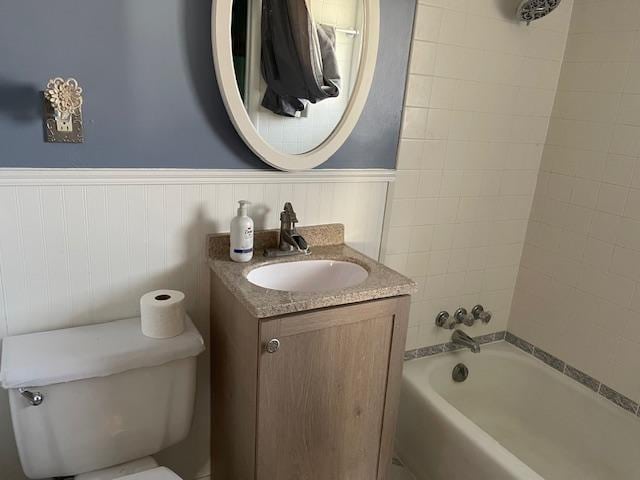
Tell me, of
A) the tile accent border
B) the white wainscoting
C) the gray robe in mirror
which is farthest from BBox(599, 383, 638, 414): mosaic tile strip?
the gray robe in mirror

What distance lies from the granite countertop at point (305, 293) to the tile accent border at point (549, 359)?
69 centimetres

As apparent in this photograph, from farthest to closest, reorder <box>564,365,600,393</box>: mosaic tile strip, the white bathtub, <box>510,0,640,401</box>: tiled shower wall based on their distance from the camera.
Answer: <box>564,365,600,393</box>: mosaic tile strip, <box>510,0,640,401</box>: tiled shower wall, the white bathtub

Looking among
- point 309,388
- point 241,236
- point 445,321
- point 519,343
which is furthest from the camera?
point 519,343

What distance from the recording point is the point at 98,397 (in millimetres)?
1275

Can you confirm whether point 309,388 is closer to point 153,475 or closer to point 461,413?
point 153,475

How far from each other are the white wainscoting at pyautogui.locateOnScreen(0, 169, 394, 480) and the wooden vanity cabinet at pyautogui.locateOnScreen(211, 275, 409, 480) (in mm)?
155

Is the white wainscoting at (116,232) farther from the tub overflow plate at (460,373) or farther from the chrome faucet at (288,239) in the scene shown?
the tub overflow plate at (460,373)

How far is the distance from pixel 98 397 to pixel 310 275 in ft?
2.31

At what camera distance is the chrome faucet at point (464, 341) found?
211 cm

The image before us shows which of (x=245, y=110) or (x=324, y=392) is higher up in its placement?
(x=245, y=110)

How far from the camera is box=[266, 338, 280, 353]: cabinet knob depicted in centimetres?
124

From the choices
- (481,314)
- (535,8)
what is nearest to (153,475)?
(481,314)

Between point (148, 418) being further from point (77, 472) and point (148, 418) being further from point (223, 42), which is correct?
point (223, 42)

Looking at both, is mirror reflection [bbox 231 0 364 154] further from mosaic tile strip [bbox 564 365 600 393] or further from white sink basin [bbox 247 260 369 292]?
mosaic tile strip [bbox 564 365 600 393]
